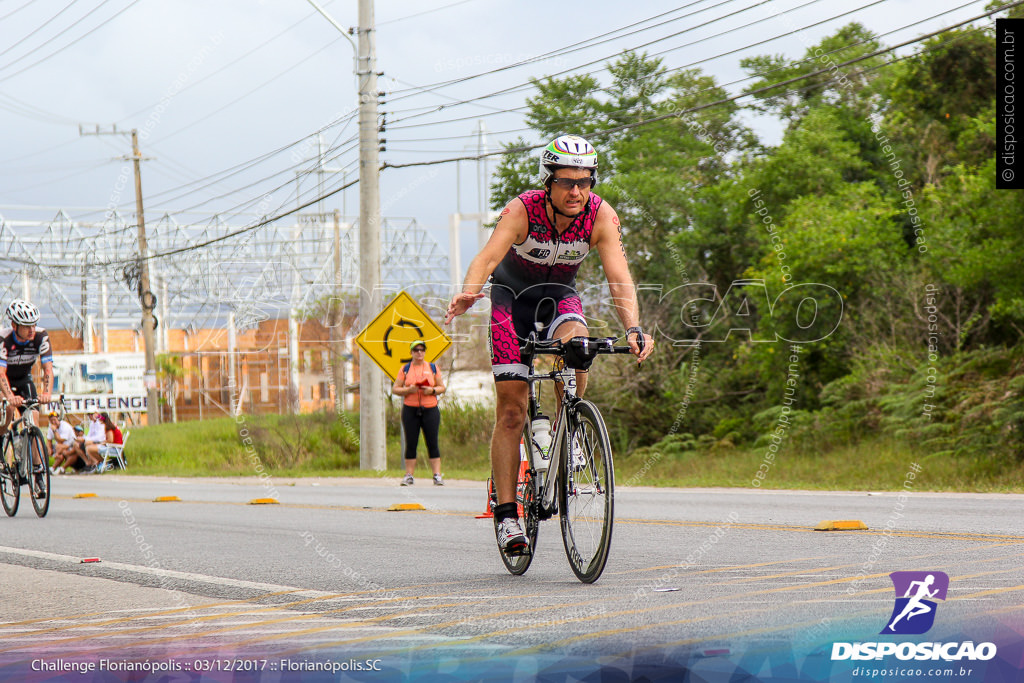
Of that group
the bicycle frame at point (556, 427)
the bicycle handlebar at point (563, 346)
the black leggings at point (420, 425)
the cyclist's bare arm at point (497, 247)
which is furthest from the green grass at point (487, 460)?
the cyclist's bare arm at point (497, 247)

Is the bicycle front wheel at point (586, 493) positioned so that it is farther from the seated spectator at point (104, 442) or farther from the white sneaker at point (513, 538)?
the seated spectator at point (104, 442)

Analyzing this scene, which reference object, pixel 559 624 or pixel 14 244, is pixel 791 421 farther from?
pixel 14 244

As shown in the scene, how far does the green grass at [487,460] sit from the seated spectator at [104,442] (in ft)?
3.31

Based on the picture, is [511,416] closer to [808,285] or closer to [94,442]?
[808,285]

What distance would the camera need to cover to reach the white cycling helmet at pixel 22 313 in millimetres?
11578

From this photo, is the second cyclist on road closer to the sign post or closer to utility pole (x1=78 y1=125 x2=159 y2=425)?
the sign post

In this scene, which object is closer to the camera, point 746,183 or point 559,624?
point 559,624

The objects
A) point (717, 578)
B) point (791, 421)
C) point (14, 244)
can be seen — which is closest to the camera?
point (717, 578)

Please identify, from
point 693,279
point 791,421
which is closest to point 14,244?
point 693,279

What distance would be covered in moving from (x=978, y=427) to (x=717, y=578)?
12712 mm

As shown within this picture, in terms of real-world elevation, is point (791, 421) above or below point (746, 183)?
below

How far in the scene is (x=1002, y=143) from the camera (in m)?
17.8

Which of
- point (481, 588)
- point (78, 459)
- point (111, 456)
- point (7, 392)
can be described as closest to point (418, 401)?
point (7, 392)

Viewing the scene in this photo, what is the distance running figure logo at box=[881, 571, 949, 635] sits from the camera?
4273mm
